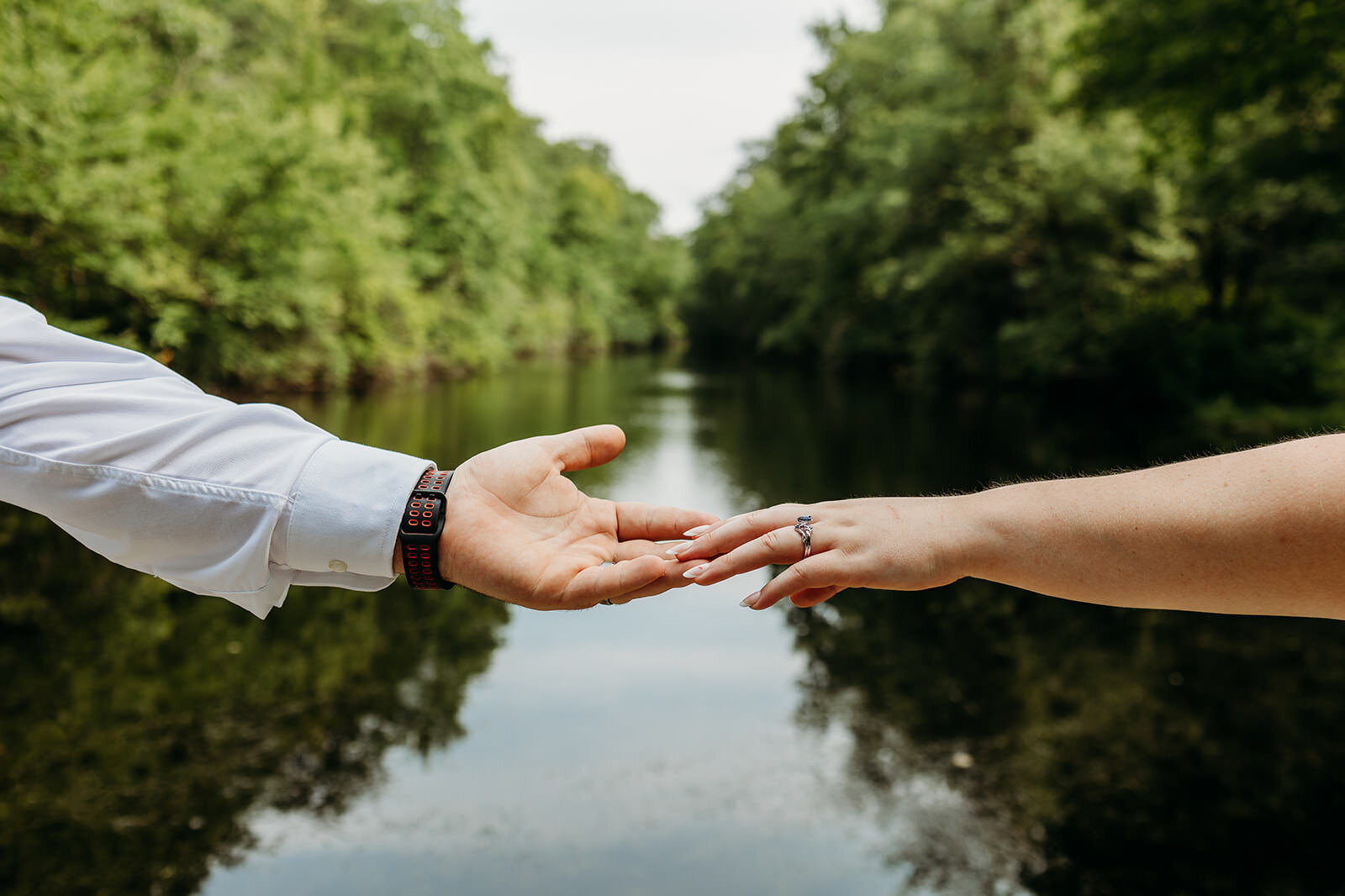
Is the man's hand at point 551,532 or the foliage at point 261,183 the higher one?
the foliage at point 261,183

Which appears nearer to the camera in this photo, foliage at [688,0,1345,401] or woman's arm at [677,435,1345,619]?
woman's arm at [677,435,1345,619]

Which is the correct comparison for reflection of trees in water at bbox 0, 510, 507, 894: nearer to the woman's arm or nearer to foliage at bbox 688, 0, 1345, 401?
the woman's arm

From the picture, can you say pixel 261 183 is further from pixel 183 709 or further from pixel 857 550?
pixel 857 550

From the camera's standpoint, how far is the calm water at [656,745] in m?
3.95

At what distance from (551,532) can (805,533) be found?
0.60 m

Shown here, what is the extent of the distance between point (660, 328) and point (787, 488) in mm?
69580

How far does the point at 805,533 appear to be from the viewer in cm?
184

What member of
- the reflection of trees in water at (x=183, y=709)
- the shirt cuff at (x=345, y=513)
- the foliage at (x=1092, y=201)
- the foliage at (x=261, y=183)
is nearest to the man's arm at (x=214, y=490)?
the shirt cuff at (x=345, y=513)

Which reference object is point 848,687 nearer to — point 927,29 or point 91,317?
point 91,317

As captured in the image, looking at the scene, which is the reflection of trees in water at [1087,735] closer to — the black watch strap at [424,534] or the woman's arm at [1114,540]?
the woman's arm at [1114,540]

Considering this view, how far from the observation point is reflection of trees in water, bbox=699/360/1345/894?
404 centimetres

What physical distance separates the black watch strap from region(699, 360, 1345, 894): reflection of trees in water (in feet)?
9.93

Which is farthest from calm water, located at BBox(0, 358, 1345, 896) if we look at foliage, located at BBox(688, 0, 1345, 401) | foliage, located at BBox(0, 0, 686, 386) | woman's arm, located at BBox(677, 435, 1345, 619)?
foliage, located at BBox(688, 0, 1345, 401)

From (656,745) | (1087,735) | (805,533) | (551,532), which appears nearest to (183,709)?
(656,745)
